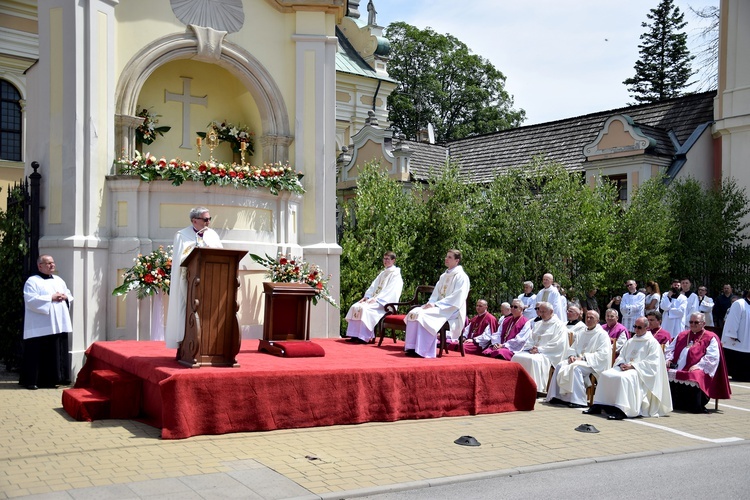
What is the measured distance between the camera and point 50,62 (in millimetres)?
11938

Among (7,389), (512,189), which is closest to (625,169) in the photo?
(512,189)

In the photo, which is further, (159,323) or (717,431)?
(159,323)

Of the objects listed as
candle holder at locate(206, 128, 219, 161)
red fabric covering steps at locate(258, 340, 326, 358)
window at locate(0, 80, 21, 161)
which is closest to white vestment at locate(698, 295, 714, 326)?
red fabric covering steps at locate(258, 340, 326, 358)

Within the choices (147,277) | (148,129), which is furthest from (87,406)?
(148,129)

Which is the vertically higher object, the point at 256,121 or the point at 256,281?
the point at 256,121

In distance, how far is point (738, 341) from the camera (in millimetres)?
15719

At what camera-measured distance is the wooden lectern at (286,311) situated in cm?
1104

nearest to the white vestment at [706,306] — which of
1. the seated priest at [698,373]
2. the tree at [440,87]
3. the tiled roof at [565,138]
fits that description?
the tiled roof at [565,138]

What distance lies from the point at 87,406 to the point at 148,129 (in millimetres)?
6105

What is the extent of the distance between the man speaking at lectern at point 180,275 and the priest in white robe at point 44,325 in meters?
2.66

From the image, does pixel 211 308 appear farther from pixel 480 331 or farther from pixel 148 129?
pixel 480 331

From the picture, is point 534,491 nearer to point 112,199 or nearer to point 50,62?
point 112,199

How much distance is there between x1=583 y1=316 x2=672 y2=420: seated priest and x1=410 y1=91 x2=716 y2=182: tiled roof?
11.9 meters

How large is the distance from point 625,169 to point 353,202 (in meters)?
8.57
